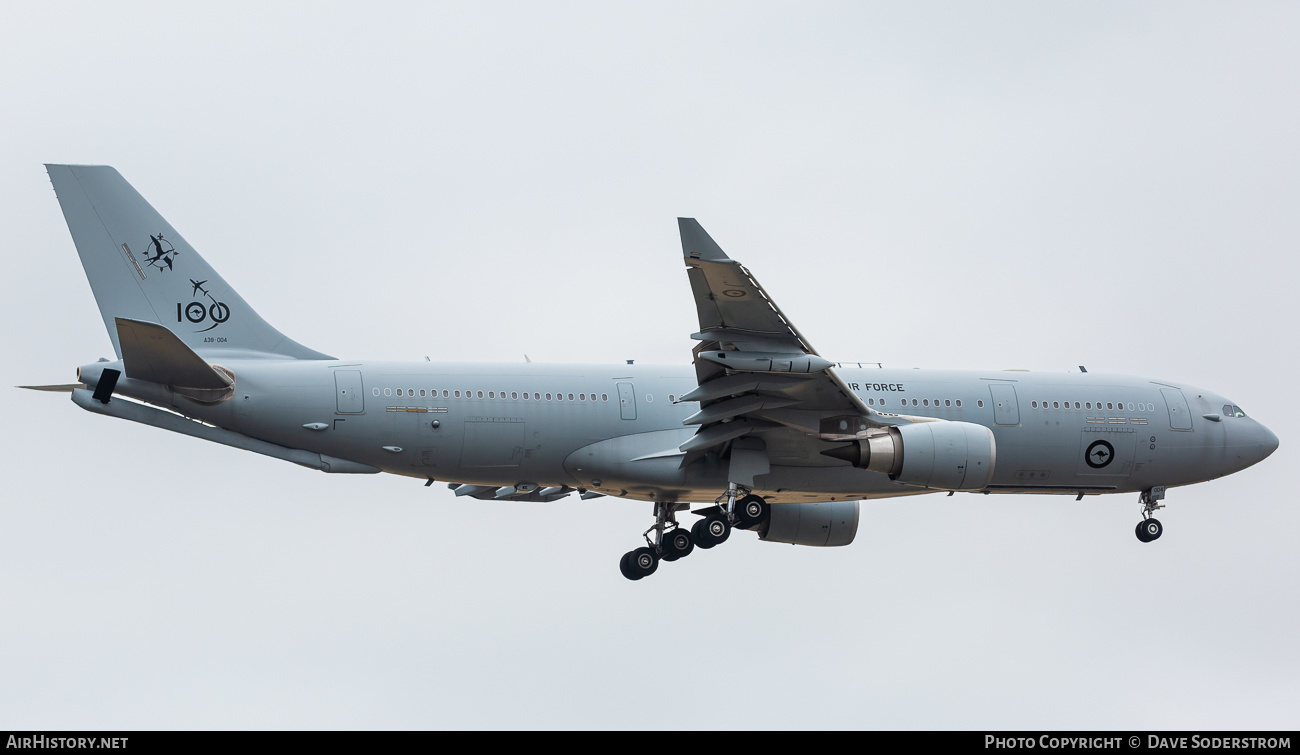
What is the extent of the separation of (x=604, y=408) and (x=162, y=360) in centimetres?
871

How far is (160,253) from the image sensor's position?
28.1m

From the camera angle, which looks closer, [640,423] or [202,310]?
[202,310]

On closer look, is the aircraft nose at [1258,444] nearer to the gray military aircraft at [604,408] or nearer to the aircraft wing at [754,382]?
the gray military aircraft at [604,408]

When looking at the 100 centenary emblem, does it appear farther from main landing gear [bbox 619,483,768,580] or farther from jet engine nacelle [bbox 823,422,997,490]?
jet engine nacelle [bbox 823,422,997,490]

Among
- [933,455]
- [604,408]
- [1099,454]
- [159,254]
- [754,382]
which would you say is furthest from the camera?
[1099,454]

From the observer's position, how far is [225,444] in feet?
88.7

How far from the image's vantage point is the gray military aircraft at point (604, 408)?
84.9 feet

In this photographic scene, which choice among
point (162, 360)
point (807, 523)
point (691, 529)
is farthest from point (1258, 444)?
point (162, 360)

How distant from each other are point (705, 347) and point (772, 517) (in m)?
8.43

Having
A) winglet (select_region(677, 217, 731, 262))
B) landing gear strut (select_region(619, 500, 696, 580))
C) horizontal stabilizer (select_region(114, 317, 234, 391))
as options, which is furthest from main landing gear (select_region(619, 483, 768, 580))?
horizontal stabilizer (select_region(114, 317, 234, 391))

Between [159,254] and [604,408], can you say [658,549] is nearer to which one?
[604,408]
